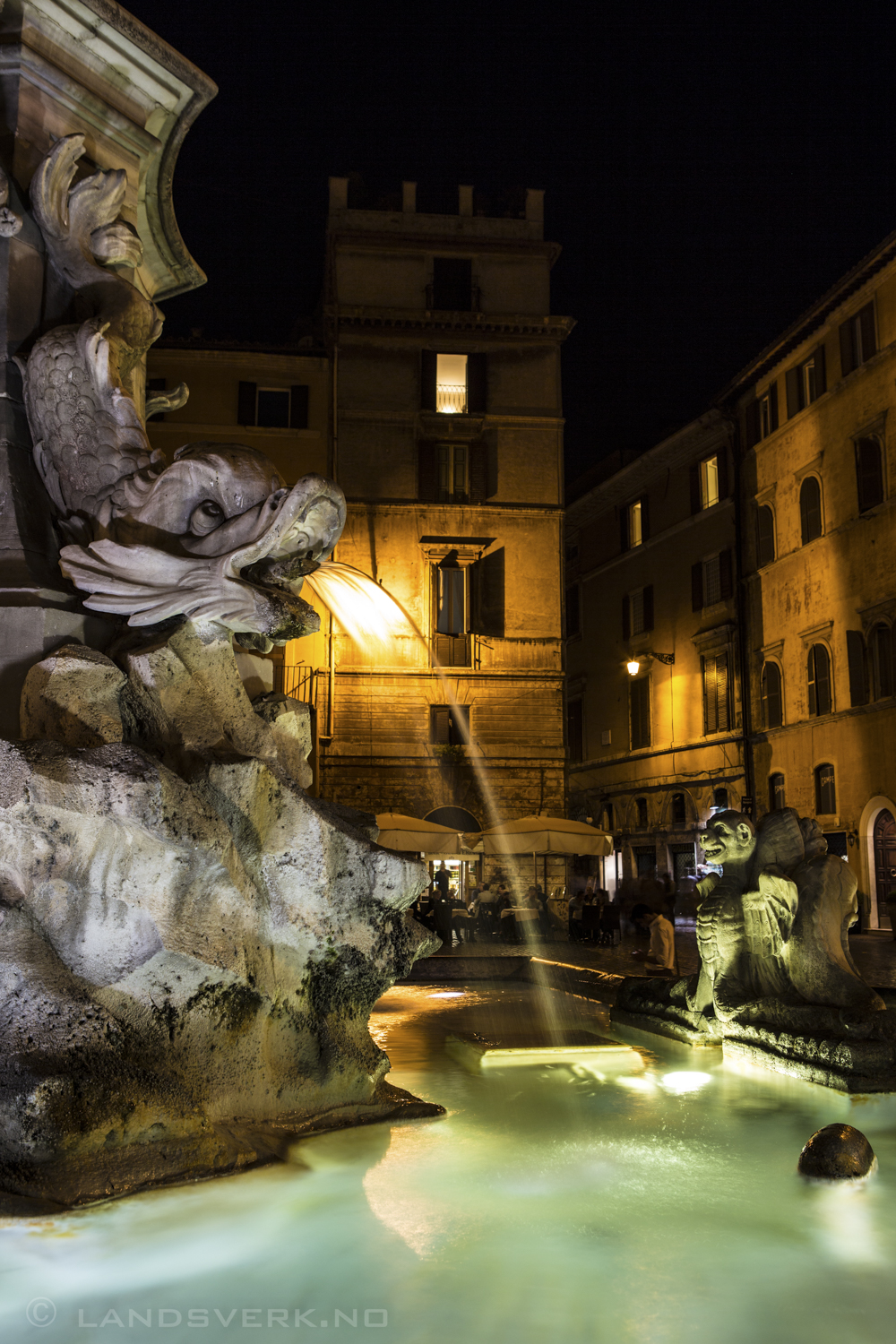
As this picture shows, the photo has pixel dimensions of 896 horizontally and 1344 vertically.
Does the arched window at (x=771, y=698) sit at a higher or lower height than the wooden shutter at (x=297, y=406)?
lower

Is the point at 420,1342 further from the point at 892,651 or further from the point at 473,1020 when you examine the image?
the point at 892,651

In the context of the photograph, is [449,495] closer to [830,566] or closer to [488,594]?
[488,594]

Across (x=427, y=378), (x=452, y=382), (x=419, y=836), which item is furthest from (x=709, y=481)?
(x=419, y=836)

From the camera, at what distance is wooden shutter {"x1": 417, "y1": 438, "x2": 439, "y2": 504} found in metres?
29.1

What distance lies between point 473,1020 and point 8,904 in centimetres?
466

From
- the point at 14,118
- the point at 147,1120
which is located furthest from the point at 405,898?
the point at 14,118

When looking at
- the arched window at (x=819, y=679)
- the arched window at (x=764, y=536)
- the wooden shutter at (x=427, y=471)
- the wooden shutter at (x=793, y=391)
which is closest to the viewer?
the arched window at (x=819, y=679)

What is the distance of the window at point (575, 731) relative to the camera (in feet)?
126

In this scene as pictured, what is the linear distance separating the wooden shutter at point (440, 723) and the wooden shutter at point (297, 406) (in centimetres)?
815

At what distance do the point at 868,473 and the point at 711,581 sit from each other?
24.0ft

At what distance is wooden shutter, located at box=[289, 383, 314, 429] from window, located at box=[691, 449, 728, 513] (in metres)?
11.0

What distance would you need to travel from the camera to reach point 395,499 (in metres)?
28.7

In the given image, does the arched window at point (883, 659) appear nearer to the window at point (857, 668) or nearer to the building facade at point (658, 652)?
the window at point (857, 668)

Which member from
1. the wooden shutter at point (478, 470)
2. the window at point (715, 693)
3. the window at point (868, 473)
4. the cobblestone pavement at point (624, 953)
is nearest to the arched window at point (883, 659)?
the window at point (868, 473)
